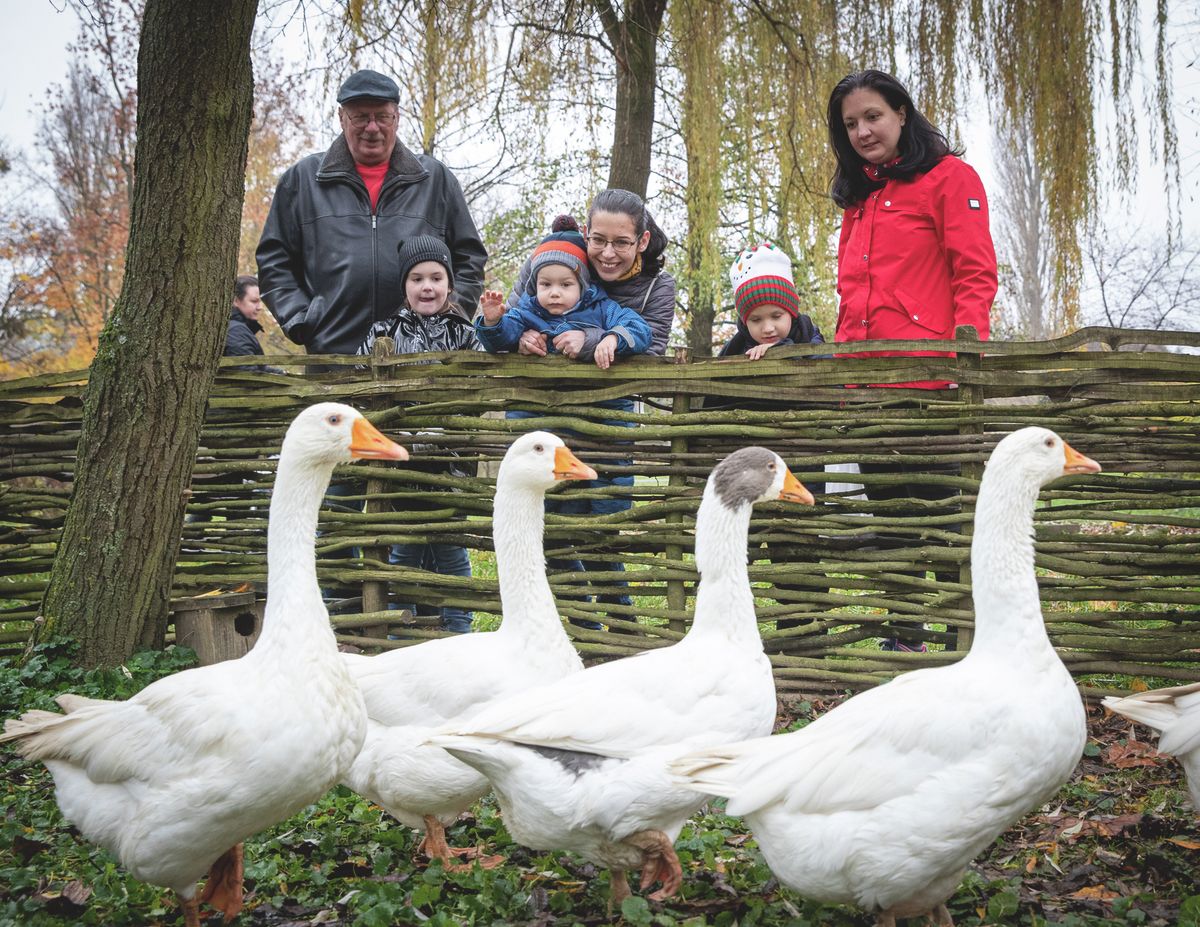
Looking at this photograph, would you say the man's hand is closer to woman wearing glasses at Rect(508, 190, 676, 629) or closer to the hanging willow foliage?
woman wearing glasses at Rect(508, 190, 676, 629)

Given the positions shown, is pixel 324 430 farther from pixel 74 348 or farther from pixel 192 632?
pixel 74 348

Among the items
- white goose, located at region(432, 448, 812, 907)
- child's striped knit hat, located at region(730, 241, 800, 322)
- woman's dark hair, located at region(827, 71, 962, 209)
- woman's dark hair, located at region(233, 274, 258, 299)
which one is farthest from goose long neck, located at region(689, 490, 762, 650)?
woman's dark hair, located at region(233, 274, 258, 299)

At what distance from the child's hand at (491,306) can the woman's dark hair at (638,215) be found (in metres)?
0.79

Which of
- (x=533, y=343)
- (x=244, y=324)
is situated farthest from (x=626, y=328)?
(x=244, y=324)

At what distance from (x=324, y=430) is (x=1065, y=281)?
449cm

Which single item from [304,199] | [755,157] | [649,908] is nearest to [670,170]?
[755,157]

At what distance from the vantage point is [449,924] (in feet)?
8.94

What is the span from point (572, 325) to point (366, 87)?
1.82 m

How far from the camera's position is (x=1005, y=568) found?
9.55 feet

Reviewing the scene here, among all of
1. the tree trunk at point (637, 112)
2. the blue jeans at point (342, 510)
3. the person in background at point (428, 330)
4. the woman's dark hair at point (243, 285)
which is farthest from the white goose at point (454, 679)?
the woman's dark hair at point (243, 285)

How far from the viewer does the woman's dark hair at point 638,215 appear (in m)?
5.50

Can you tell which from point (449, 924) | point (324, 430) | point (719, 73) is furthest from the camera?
point (719, 73)

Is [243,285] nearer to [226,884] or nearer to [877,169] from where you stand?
[877,169]

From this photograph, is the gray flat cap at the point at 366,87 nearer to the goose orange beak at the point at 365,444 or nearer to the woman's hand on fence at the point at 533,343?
the woman's hand on fence at the point at 533,343
